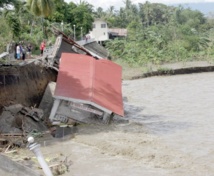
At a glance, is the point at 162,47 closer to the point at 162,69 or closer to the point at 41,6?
the point at 162,69

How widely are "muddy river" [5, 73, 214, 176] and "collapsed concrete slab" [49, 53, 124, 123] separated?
631 mm

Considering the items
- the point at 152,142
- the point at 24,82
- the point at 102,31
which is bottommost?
the point at 152,142

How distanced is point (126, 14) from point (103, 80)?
7158cm

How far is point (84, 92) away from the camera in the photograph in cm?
1608

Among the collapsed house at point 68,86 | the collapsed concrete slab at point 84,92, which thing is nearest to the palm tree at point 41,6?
the collapsed house at point 68,86

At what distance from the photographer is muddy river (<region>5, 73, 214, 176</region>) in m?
11.5

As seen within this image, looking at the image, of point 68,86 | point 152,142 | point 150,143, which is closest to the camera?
point 150,143

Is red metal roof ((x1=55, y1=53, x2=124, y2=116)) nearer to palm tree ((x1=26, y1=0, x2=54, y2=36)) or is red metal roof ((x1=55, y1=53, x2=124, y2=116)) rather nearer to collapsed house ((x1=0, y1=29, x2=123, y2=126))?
collapsed house ((x1=0, y1=29, x2=123, y2=126))

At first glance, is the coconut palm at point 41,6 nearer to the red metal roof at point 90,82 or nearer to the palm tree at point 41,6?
the palm tree at point 41,6

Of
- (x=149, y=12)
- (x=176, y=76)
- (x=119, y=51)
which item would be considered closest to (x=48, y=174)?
(x=176, y=76)

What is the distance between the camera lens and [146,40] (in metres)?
45.6

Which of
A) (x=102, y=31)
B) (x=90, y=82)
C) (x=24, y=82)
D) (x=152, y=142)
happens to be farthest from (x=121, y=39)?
(x=152, y=142)

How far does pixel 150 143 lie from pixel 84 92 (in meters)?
3.38

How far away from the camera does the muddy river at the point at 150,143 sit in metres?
11.5
